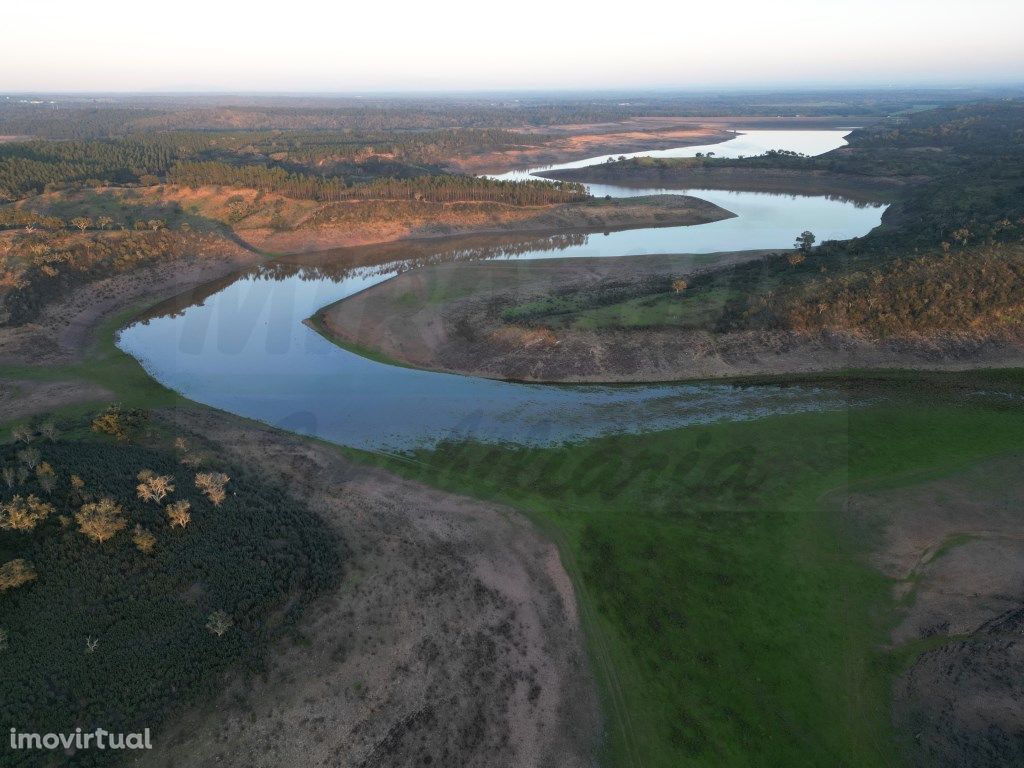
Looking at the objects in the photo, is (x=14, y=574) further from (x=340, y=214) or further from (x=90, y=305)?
(x=340, y=214)

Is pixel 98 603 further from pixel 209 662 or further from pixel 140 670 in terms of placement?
pixel 209 662

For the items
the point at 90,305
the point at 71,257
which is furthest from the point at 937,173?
the point at 71,257

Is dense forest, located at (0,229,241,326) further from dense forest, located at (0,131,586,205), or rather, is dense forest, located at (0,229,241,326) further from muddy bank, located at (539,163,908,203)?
muddy bank, located at (539,163,908,203)

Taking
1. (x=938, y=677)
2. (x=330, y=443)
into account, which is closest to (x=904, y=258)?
(x=938, y=677)

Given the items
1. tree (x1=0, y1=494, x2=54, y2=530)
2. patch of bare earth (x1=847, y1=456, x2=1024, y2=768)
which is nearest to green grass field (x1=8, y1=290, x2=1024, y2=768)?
patch of bare earth (x1=847, y1=456, x2=1024, y2=768)

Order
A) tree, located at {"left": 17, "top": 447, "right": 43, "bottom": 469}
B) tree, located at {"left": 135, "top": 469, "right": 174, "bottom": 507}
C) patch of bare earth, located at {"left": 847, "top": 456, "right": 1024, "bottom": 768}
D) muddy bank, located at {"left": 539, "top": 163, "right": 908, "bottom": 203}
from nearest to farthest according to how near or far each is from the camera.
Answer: patch of bare earth, located at {"left": 847, "top": 456, "right": 1024, "bottom": 768} < tree, located at {"left": 135, "top": 469, "right": 174, "bottom": 507} < tree, located at {"left": 17, "top": 447, "right": 43, "bottom": 469} < muddy bank, located at {"left": 539, "top": 163, "right": 908, "bottom": 203}

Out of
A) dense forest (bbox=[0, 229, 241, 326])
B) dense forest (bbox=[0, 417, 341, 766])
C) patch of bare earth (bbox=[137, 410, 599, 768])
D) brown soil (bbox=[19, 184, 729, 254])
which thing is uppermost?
brown soil (bbox=[19, 184, 729, 254])
